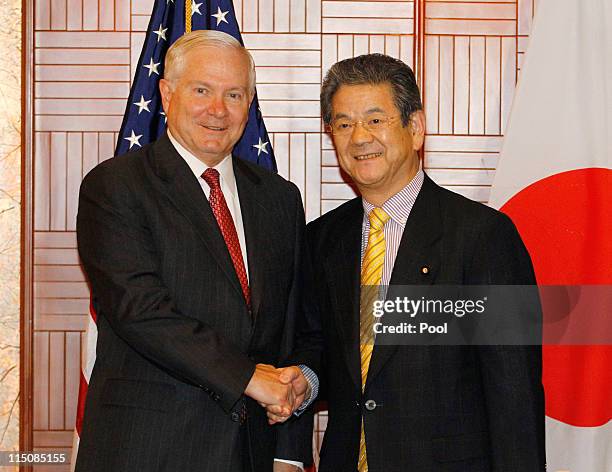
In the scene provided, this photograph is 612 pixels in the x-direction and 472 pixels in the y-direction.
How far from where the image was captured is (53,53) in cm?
331

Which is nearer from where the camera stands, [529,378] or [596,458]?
[529,378]

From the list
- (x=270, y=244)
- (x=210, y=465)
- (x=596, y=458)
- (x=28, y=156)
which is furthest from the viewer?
(x=28, y=156)

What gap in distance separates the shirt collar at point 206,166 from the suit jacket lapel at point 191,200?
0.05m

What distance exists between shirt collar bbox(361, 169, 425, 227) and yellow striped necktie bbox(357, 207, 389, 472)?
0.03 metres

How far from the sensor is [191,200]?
2172 mm

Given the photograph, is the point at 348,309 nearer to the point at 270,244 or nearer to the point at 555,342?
the point at 270,244

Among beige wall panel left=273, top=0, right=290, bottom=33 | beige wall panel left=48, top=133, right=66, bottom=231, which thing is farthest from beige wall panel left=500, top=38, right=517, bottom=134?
beige wall panel left=48, top=133, right=66, bottom=231

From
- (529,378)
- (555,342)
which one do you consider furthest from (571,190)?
(529,378)

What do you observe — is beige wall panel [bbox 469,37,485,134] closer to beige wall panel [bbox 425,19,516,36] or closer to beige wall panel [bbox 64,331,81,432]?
beige wall panel [bbox 425,19,516,36]

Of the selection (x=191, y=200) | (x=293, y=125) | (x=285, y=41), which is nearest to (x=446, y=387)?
(x=191, y=200)

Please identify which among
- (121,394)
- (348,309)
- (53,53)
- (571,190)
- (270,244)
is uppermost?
(53,53)

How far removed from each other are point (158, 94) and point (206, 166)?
77 cm

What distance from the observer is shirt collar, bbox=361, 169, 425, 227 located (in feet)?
7.77

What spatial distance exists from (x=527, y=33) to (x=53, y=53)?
2011 millimetres
